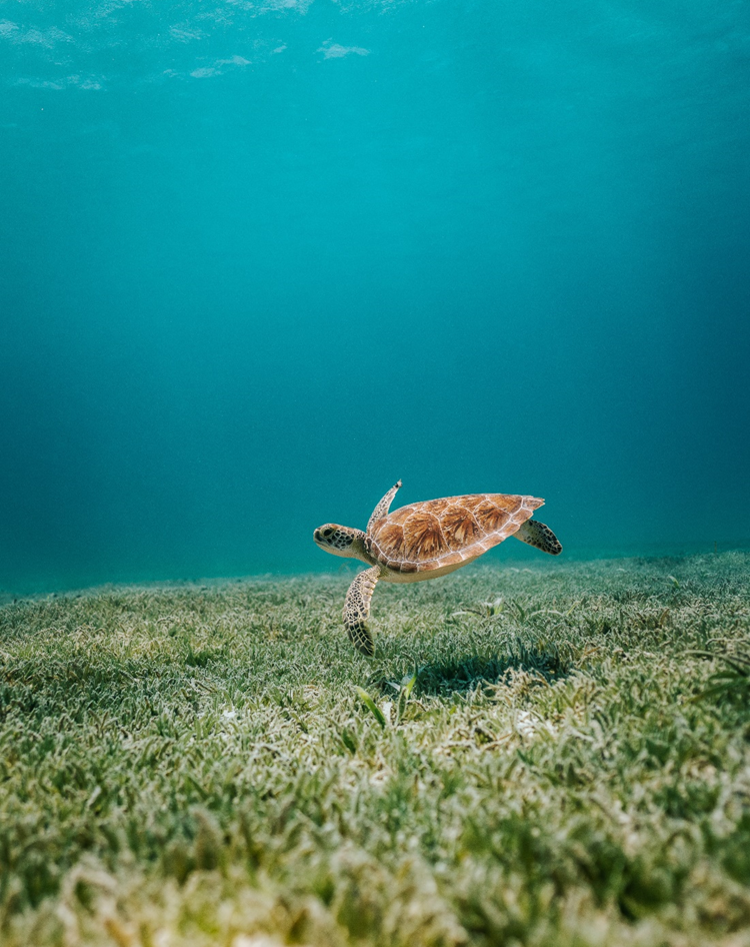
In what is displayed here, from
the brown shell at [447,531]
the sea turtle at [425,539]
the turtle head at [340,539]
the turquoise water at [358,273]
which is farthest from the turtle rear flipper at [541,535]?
the turquoise water at [358,273]

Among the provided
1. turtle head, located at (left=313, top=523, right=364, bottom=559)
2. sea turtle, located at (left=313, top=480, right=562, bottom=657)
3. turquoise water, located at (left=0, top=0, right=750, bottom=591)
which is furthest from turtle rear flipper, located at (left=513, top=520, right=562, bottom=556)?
turquoise water, located at (left=0, top=0, right=750, bottom=591)

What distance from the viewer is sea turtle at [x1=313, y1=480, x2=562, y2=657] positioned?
379 cm

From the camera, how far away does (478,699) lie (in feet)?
10.2

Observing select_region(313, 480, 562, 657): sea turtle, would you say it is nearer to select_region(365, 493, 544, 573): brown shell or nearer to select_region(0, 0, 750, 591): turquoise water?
select_region(365, 493, 544, 573): brown shell

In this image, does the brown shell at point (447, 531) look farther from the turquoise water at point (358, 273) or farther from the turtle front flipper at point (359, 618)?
the turquoise water at point (358, 273)

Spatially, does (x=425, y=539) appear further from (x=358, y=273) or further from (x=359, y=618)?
(x=358, y=273)

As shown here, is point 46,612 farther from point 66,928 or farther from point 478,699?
point 66,928

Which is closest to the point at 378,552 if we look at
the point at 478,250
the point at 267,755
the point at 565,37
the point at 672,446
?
the point at 267,755

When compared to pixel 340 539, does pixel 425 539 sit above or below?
below

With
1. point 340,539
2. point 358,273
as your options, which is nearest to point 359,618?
point 340,539

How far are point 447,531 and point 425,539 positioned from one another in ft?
0.55

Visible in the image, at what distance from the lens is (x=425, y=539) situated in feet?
12.9

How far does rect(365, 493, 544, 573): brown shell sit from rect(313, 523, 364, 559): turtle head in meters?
0.09

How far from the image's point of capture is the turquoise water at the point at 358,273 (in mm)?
28156
